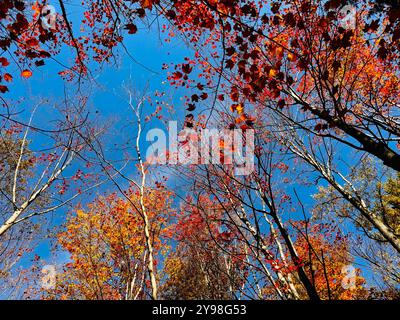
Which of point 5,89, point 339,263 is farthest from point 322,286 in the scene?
point 5,89

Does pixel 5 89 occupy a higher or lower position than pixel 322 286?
higher

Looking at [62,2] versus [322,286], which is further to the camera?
[322,286]

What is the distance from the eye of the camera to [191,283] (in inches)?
779
